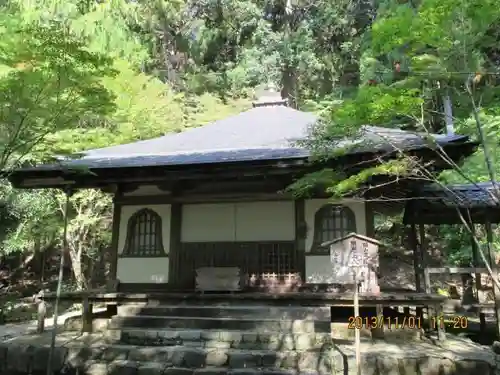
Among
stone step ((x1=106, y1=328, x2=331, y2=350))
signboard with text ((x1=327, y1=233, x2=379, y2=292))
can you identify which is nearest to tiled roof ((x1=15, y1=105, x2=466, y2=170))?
signboard with text ((x1=327, y1=233, x2=379, y2=292))

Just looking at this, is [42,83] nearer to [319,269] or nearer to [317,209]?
[317,209]

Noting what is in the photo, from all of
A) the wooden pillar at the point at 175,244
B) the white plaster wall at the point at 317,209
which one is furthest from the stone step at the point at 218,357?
the white plaster wall at the point at 317,209

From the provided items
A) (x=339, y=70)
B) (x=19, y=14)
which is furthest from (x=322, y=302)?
(x=339, y=70)

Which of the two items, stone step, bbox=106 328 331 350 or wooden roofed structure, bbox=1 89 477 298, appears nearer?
stone step, bbox=106 328 331 350

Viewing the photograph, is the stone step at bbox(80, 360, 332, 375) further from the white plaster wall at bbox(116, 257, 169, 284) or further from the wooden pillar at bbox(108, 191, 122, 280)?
the wooden pillar at bbox(108, 191, 122, 280)

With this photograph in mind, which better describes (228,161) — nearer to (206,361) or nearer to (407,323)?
(206,361)

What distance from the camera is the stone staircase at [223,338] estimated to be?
6.11 meters

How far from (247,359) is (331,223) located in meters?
3.38

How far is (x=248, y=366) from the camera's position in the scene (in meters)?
6.10

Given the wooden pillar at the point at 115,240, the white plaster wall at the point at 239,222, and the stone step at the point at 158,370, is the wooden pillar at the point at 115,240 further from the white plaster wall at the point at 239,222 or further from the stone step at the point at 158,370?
the stone step at the point at 158,370

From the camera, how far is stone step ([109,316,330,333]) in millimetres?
6816

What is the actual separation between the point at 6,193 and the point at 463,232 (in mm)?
13857

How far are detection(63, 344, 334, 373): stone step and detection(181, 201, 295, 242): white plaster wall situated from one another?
9.31ft

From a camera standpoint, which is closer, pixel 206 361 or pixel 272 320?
pixel 206 361
